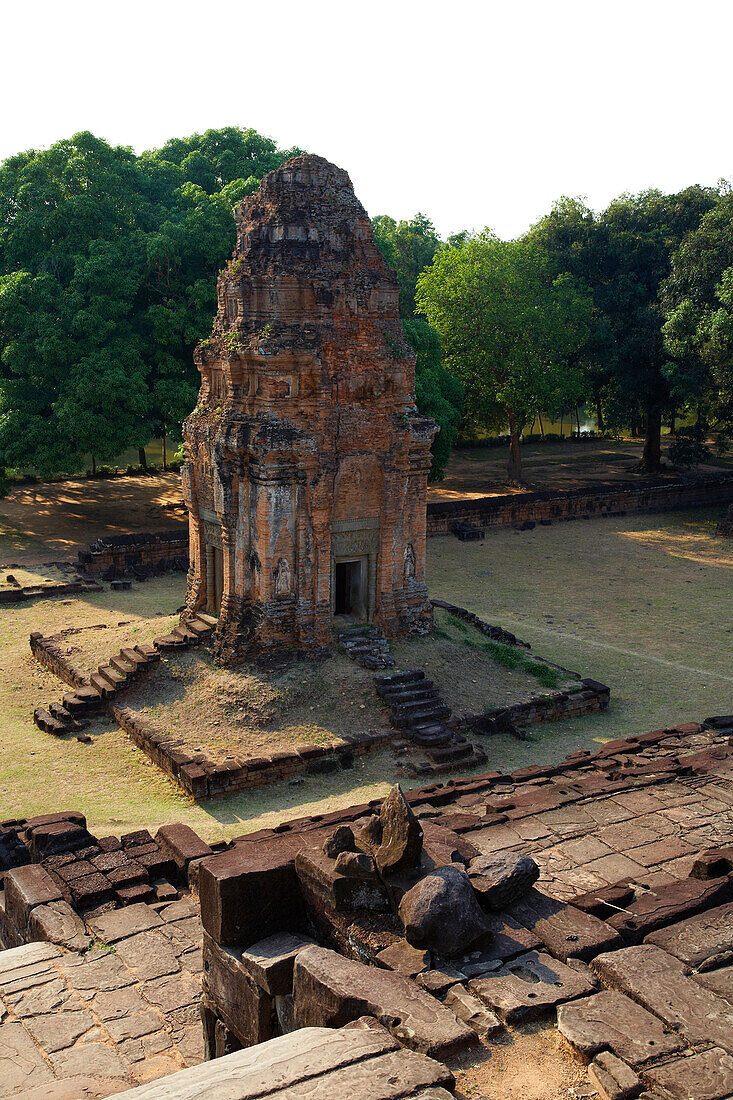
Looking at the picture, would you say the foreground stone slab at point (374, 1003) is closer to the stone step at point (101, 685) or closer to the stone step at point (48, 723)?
the stone step at point (48, 723)

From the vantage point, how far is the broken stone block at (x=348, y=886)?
718 centimetres

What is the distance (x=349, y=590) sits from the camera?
16625 mm

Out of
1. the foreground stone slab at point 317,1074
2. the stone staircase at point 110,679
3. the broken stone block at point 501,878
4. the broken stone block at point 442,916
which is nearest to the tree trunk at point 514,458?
the stone staircase at point 110,679

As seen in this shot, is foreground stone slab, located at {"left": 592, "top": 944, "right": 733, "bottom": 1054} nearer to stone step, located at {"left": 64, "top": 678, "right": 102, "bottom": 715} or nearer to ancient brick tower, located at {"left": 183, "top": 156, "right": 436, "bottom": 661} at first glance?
ancient brick tower, located at {"left": 183, "top": 156, "right": 436, "bottom": 661}

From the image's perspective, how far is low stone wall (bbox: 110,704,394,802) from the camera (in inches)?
505

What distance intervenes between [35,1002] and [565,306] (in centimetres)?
2739

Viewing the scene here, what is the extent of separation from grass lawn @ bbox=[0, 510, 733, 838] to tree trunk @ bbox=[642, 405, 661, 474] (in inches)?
181

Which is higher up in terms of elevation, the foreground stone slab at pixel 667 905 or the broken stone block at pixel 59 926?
the foreground stone slab at pixel 667 905

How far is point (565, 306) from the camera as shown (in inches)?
1239

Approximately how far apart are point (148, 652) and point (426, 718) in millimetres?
4594

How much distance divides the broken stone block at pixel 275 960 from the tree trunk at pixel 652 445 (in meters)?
29.0

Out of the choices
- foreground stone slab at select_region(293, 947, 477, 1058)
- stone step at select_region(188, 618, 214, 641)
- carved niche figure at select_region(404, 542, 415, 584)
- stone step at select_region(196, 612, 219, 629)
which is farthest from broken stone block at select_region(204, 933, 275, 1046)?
carved niche figure at select_region(404, 542, 415, 584)

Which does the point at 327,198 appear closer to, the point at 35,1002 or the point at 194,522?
the point at 194,522

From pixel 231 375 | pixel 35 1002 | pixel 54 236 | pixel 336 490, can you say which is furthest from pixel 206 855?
pixel 54 236
